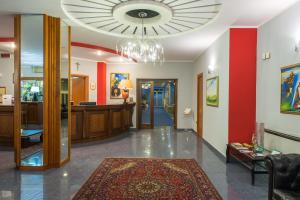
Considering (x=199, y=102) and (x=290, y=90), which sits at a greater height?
(x=290, y=90)

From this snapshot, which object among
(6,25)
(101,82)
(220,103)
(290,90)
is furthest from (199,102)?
(6,25)

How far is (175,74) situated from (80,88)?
154 inches

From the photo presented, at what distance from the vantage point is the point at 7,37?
516 centimetres

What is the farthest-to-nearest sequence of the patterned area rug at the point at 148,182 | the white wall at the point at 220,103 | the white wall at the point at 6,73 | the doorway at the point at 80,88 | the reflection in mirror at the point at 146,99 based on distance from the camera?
the reflection in mirror at the point at 146,99, the doorway at the point at 80,88, the white wall at the point at 6,73, the white wall at the point at 220,103, the patterned area rug at the point at 148,182

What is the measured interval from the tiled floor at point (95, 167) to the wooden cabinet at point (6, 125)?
1.87 ft

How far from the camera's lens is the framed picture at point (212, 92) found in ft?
16.1

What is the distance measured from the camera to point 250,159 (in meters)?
3.25

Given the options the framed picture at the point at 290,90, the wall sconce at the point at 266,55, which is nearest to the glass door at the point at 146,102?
the wall sconce at the point at 266,55

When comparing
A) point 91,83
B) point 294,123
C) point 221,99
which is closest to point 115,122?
point 91,83

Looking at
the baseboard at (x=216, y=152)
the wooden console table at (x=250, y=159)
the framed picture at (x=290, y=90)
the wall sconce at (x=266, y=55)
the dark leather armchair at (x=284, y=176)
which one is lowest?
the baseboard at (x=216, y=152)

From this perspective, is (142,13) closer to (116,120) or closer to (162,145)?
(162,145)

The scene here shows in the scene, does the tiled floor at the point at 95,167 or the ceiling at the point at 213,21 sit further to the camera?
the ceiling at the point at 213,21

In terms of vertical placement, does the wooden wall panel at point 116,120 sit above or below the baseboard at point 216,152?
above

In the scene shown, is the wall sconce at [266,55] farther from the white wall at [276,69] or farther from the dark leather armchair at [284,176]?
the dark leather armchair at [284,176]
